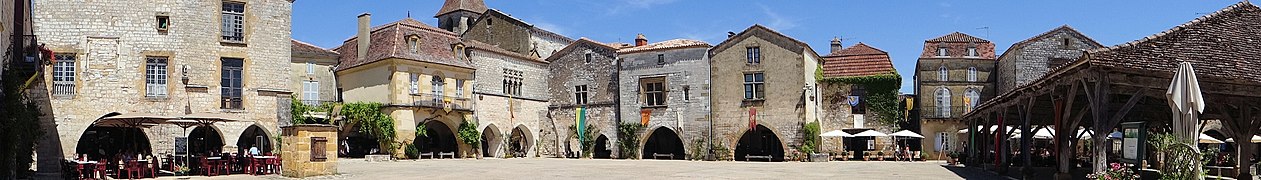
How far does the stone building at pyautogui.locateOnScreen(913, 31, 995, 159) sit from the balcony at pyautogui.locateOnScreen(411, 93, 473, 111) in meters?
15.1

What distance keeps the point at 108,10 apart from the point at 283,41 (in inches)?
155

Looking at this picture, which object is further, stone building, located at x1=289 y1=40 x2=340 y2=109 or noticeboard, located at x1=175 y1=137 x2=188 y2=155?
stone building, located at x1=289 y1=40 x2=340 y2=109

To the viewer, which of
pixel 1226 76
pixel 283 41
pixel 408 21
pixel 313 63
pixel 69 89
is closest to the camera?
pixel 1226 76

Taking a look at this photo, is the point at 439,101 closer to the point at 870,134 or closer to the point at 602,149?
the point at 602,149

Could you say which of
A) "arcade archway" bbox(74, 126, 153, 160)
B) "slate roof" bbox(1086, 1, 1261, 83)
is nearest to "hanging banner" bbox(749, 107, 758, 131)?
"arcade archway" bbox(74, 126, 153, 160)

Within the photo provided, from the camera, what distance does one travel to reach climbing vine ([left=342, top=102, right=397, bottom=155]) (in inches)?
1238

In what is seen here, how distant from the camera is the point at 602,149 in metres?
37.8

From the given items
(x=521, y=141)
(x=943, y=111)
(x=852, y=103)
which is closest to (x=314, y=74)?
(x=521, y=141)

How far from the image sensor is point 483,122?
34.6 metres

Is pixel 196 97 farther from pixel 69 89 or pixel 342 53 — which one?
pixel 342 53

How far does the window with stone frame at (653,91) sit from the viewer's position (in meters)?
35.4

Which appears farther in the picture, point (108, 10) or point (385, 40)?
point (385, 40)

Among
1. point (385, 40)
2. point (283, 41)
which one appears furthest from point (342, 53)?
point (283, 41)

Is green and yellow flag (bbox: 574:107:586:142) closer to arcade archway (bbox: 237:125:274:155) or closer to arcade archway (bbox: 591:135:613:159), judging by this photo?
arcade archway (bbox: 591:135:613:159)
